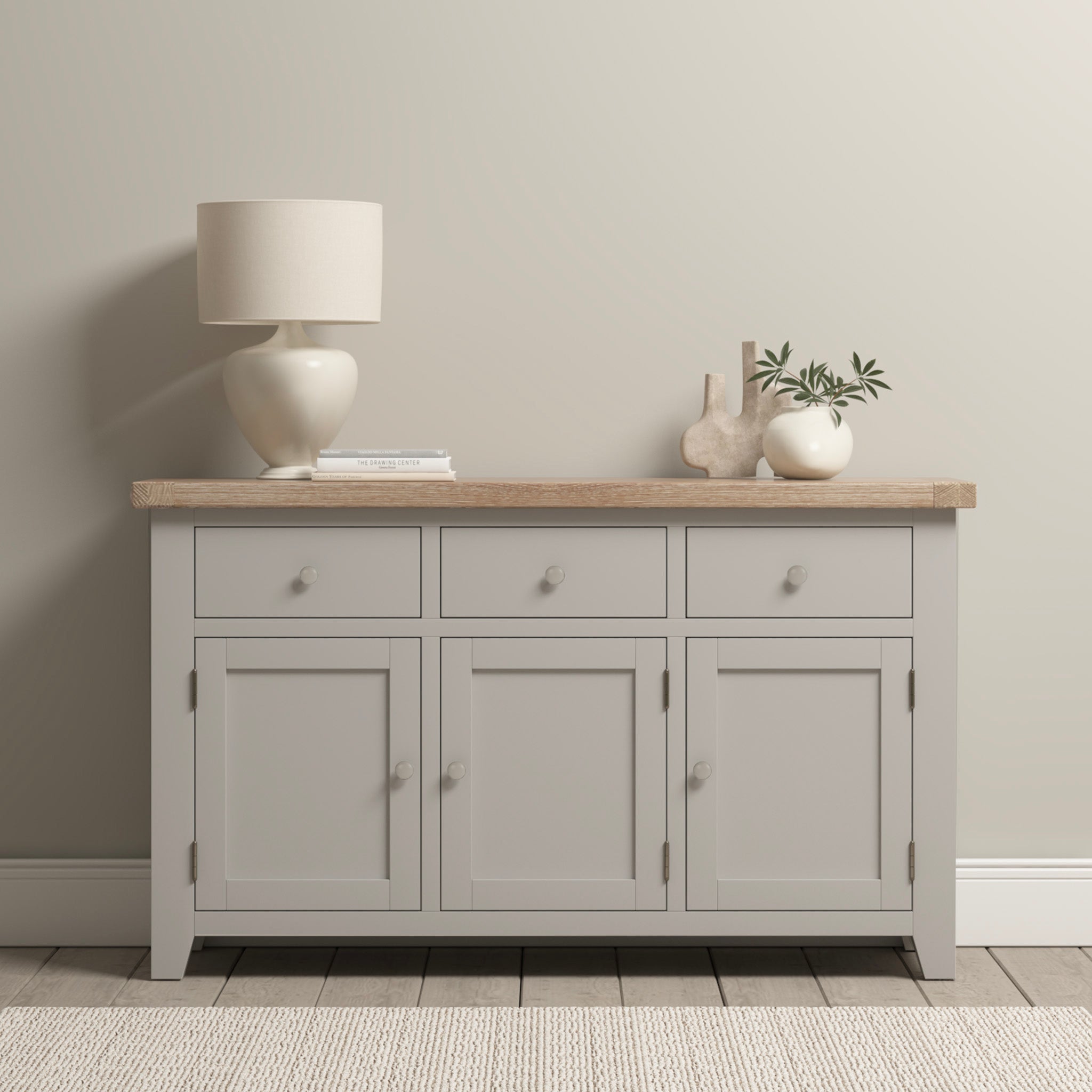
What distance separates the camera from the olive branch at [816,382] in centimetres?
225

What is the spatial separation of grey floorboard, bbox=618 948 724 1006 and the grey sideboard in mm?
116

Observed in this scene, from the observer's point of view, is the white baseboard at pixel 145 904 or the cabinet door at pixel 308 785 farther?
the white baseboard at pixel 145 904

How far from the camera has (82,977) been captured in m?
2.26

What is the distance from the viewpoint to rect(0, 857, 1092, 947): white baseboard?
95.8 inches

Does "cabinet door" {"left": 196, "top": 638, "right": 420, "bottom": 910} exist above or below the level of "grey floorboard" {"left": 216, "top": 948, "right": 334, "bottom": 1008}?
above

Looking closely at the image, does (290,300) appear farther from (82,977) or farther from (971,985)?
(971,985)

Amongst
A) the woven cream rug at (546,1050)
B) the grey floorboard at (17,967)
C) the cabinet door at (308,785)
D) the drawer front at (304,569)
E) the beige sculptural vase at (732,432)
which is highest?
the beige sculptural vase at (732,432)

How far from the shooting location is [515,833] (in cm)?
213

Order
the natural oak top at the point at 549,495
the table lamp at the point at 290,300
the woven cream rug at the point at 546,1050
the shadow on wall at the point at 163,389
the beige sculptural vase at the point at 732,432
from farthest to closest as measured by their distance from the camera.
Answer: the shadow on wall at the point at 163,389
the beige sculptural vase at the point at 732,432
the table lamp at the point at 290,300
the natural oak top at the point at 549,495
the woven cream rug at the point at 546,1050

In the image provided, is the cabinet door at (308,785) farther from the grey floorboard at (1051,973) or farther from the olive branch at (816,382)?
the grey floorboard at (1051,973)

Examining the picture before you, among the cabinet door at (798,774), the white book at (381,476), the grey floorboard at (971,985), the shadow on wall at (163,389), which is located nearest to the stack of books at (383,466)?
the white book at (381,476)

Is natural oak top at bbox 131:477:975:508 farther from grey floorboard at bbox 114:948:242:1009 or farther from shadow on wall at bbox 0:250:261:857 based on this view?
grey floorboard at bbox 114:948:242:1009

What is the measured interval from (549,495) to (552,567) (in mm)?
130

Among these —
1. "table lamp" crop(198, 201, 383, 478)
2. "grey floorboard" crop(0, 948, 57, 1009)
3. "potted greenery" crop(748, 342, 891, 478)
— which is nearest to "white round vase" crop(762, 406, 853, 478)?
"potted greenery" crop(748, 342, 891, 478)
